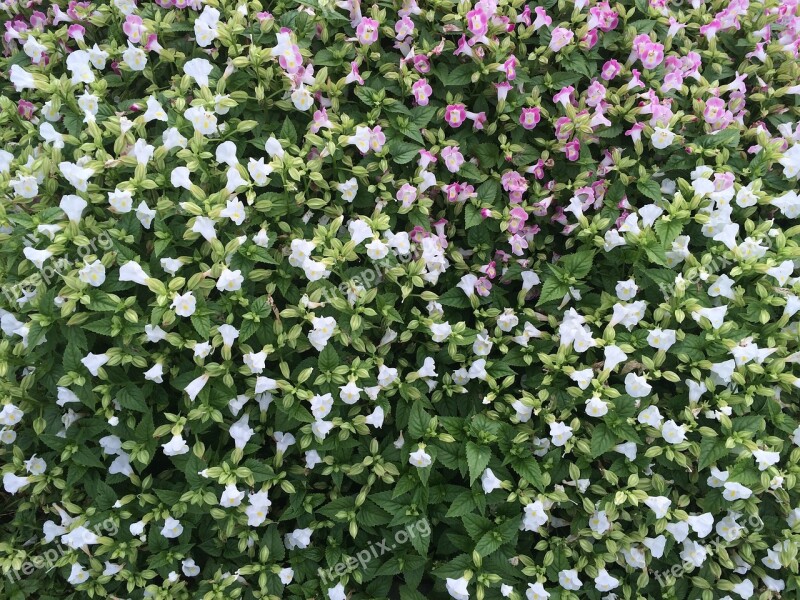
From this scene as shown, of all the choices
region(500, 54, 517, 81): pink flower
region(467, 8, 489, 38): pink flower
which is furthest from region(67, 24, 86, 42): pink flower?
region(500, 54, 517, 81): pink flower

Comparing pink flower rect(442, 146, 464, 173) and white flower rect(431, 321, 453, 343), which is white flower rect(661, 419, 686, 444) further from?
pink flower rect(442, 146, 464, 173)

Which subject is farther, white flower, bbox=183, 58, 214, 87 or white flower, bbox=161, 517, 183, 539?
white flower, bbox=183, 58, 214, 87

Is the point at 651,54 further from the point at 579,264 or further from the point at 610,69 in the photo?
the point at 579,264

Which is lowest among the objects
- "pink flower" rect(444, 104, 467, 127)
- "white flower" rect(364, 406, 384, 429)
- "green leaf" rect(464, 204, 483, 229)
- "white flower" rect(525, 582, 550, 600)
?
"white flower" rect(525, 582, 550, 600)

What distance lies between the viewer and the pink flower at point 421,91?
2.89 meters

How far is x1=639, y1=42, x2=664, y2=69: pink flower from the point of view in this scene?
9.98 ft

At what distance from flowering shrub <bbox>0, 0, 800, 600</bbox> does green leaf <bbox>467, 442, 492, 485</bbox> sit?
0.02 m

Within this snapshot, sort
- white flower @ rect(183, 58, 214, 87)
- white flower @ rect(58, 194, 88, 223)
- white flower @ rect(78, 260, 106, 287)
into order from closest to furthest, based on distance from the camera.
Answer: white flower @ rect(78, 260, 106, 287) < white flower @ rect(58, 194, 88, 223) < white flower @ rect(183, 58, 214, 87)

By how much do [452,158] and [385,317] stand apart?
2.72 feet

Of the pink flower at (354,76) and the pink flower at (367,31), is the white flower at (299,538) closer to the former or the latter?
the pink flower at (354,76)

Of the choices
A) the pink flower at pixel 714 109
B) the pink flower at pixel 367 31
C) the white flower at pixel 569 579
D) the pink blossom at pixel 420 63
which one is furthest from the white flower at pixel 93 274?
the pink flower at pixel 714 109

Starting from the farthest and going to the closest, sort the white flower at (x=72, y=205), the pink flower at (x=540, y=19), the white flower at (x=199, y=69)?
the pink flower at (x=540, y=19)
the white flower at (x=199, y=69)
the white flower at (x=72, y=205)

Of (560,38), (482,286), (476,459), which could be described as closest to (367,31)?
(560,38)

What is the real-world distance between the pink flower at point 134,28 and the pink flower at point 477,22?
1.52 meters
